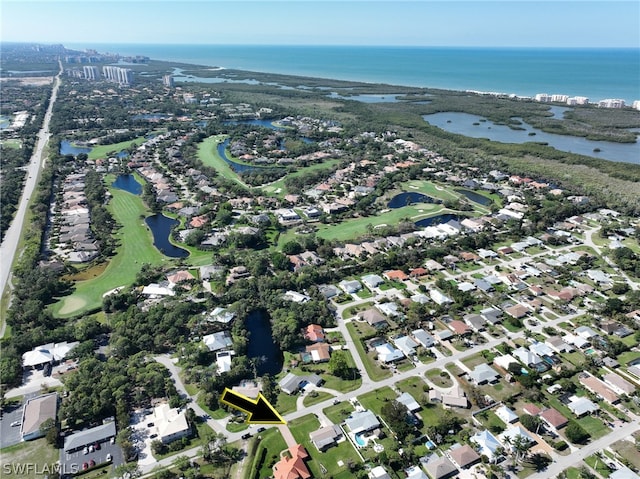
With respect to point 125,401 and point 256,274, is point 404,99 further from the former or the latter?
point 125,401

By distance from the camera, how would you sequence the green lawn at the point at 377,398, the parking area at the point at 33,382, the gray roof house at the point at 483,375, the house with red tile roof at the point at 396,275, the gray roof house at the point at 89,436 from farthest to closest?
the house with red tile roof at the point at 396,275 → the gray roof house at the point at 483,375 → the parking area at the point at 33,382 → the green lawn at the point at 377,398 → the gray roof house at the point at 89,436

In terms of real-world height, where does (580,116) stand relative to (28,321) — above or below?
above

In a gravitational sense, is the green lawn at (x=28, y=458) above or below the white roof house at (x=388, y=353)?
below

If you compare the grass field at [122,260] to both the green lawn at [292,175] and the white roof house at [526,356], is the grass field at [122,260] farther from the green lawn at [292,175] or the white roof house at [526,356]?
the white roof house at [526,356]

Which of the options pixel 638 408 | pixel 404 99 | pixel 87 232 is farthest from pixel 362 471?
pixel 404 99

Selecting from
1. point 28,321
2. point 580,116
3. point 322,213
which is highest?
point 580,116

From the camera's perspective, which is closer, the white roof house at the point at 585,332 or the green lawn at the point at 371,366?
the green lawn at the point at 371,366

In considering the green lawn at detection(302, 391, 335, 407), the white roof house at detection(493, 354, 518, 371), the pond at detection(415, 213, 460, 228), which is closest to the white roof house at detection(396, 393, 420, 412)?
the green lawn at detection(302, 391, 335, 407)

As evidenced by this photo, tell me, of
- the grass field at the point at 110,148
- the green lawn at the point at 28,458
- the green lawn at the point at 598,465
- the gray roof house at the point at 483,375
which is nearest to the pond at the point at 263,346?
the green lawn at the point at 28,458
